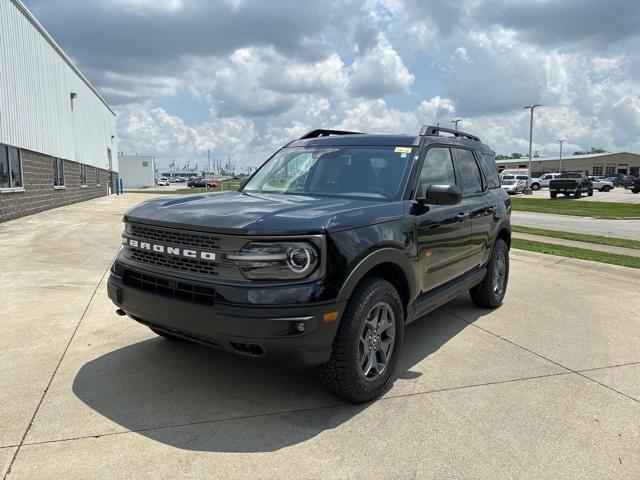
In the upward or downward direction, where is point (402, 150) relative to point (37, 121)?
downward

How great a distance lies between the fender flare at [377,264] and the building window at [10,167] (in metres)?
14.4

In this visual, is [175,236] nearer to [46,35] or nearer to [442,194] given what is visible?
[442,194]

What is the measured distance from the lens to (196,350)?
4.35 metres

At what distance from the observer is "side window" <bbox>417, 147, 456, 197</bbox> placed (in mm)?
4252

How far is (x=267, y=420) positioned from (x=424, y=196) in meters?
2.18

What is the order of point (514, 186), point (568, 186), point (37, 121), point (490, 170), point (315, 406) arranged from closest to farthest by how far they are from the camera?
point (315, 406), point (490, 170), point (37, 121), point (568, 186), point (514, 186)

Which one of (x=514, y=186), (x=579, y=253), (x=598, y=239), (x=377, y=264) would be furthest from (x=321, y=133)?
(x=514, y=186)

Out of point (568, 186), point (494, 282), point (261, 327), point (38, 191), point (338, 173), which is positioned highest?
point (338, 173)

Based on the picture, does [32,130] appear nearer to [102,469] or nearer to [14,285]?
[14,285]

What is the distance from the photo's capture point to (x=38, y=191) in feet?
59.9

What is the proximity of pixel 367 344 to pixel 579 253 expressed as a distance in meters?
8.04

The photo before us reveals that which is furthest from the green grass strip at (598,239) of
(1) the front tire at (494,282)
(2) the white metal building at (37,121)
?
(2) the white metal building at (37,121)

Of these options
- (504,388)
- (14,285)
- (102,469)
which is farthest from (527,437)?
(14,285)

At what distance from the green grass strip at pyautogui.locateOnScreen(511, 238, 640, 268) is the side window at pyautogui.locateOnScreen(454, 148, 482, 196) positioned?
4.66 metres
